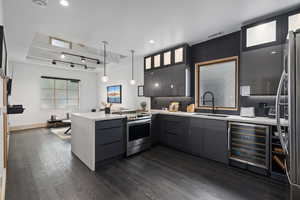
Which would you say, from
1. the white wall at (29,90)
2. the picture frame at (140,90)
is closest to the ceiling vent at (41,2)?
the picture frame at (140,90)

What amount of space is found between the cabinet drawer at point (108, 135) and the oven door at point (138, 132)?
0.22 m

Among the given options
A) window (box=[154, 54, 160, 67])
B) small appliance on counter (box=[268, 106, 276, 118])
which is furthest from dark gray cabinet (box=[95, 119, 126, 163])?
small appliance on counter (box=[268, 106, 276, 118])

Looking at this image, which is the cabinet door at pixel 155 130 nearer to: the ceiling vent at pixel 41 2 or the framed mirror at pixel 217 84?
the framed mirror at pixel 217 84

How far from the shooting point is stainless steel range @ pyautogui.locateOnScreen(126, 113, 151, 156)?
117 inches

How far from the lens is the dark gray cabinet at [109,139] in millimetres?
2453

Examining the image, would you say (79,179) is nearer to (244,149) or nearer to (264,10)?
(244,149)

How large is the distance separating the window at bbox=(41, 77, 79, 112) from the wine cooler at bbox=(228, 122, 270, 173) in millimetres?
7316

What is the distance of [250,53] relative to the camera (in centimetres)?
250

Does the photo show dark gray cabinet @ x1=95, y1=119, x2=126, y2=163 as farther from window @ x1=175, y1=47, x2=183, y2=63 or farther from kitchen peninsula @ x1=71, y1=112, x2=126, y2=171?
window @ x1=175, y1=47, x2=183, y2=63

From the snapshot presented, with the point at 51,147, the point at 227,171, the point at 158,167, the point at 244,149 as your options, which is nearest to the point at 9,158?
the point at 51,147

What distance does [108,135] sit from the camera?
2.60 metres

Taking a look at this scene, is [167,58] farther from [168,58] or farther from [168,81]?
[168,81]

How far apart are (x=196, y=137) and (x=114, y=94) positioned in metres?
4.61

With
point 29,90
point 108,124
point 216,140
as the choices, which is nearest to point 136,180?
point 108,124
